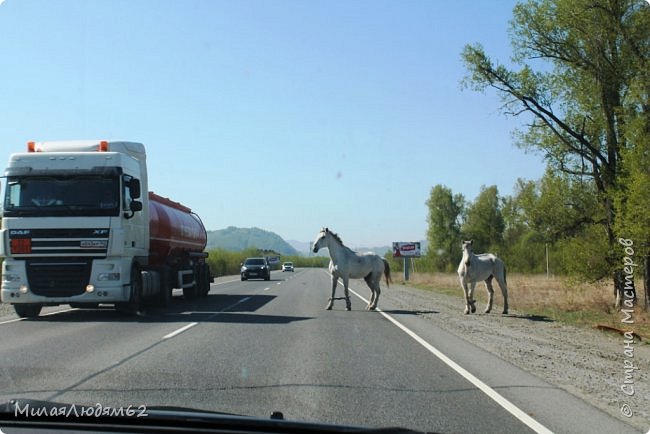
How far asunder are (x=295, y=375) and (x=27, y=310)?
10.3 meters

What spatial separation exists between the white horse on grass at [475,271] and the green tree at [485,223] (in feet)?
209

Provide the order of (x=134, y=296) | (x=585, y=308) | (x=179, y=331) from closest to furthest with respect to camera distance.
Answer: (x=179, y=331), (x=134, y=296), (x=585, y=308)

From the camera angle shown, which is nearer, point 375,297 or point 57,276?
point 57,276

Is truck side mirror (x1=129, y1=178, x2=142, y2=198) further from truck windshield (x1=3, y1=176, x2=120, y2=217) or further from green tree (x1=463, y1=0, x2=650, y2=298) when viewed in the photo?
green tree (x1=463, y1=0, x2=650, y2=298)

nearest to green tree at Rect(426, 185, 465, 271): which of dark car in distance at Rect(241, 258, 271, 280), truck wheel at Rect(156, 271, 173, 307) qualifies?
dark car in distance at Rect(241, 258, 271, 280)

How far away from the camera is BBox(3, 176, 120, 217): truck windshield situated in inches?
573

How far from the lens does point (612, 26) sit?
63.1ft

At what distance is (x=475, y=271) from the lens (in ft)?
59.0

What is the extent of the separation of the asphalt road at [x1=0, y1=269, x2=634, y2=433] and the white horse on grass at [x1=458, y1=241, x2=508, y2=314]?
14.2 feet

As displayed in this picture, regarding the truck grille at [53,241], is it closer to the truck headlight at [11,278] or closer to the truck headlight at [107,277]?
the truck headlight at [11,278]

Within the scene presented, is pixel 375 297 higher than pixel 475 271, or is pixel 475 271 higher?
pixel 475 271

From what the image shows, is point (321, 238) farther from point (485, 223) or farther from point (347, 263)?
point (485, 223)

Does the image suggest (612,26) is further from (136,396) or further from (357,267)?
(136,396)

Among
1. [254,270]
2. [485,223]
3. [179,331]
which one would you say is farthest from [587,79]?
[485,223]
